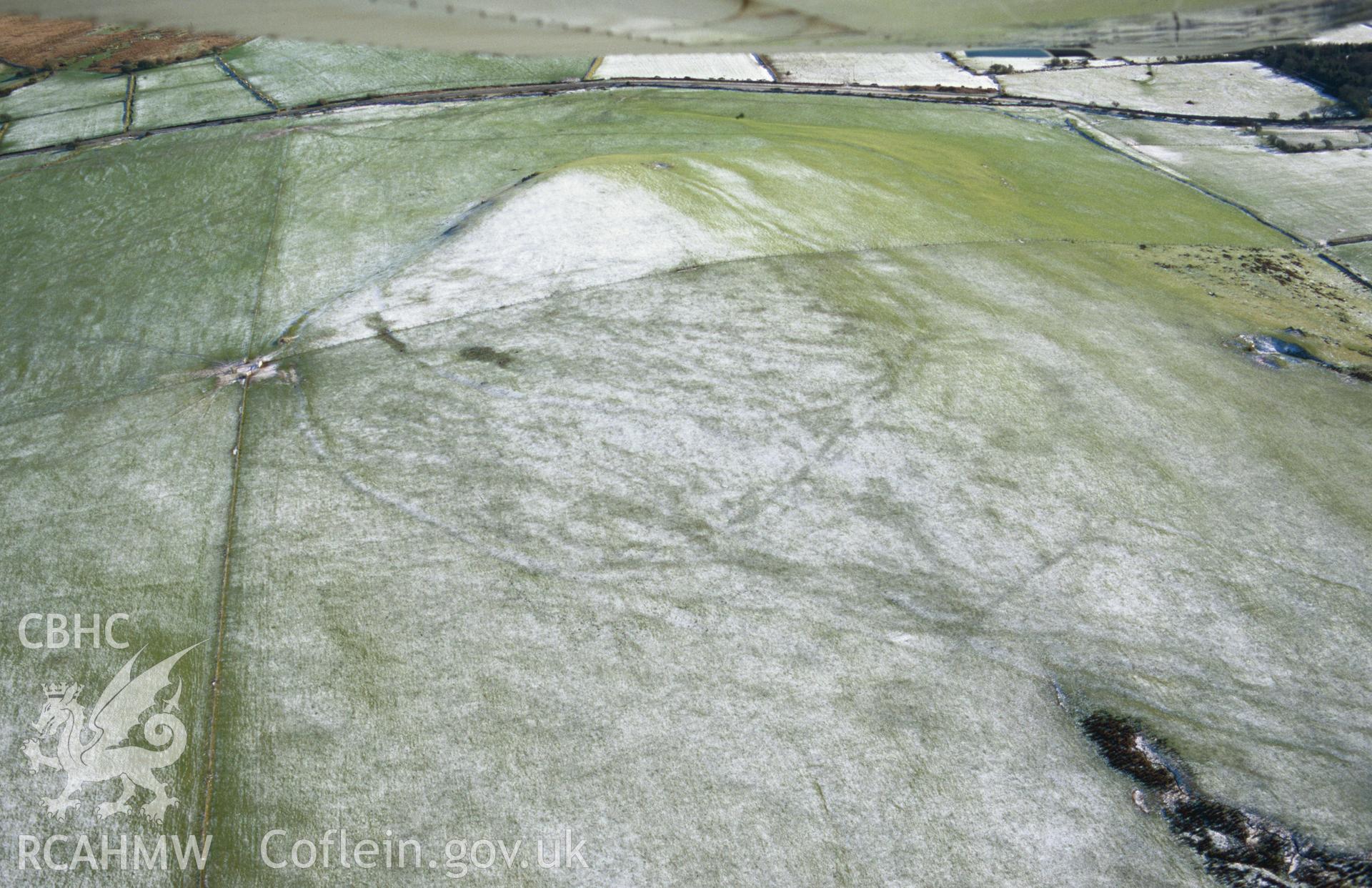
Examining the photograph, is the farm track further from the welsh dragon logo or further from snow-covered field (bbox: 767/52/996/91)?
the welsh dragon logo

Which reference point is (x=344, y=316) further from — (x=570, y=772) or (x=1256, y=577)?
(x=1256, y=577)

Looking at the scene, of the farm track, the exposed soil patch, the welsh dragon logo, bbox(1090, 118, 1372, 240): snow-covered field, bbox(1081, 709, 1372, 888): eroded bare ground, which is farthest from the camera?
the farm track

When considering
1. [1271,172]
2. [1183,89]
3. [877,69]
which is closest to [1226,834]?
[1271,172]

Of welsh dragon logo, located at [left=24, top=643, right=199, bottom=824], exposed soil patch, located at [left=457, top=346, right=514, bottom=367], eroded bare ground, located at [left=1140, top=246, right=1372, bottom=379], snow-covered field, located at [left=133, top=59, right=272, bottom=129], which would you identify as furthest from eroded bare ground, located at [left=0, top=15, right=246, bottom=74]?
eroded bare ground, located at [left=1140, top=246, right=1372, bottom=379]

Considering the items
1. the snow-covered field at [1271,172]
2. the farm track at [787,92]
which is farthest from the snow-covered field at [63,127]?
the snow-covered field at [1271,172]

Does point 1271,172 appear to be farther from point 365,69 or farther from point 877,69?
point 365,69

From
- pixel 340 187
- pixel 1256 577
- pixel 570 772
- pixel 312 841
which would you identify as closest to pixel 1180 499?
pixel 1256 577
